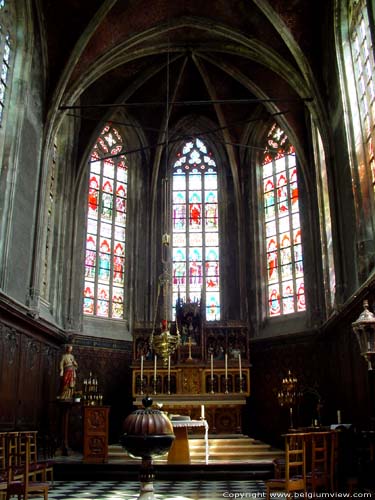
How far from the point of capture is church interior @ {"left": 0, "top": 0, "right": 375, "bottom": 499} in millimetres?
15336

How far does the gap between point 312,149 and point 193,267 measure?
22.1 ft

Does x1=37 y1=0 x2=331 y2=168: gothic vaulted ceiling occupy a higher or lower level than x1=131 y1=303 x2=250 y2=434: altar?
higher

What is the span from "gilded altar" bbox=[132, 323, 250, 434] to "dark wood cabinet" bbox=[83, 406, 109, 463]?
2.71m

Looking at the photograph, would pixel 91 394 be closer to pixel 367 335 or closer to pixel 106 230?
pixel 106 230

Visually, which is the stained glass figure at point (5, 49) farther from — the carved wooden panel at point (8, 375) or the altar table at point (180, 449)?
the altar table at point (180, 449)

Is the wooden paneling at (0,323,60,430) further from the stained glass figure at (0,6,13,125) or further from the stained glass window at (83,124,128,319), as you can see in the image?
the stained glass figure at (0,6,13,125)

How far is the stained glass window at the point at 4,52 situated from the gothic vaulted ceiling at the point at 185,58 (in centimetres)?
182

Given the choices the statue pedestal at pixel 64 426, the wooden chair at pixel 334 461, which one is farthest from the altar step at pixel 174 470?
the wooden chair at pixel 334 461

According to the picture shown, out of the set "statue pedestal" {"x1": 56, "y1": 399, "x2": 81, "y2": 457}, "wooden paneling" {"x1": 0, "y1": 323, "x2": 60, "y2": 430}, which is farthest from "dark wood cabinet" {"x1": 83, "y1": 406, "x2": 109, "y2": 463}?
"statue pedestal" {"x1": 56, "y1": 399, "x2": 81, "y2": 457}

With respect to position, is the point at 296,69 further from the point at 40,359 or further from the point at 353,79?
the point at 40,359

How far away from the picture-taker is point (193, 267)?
23.5 metres

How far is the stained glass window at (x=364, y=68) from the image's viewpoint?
538 inches

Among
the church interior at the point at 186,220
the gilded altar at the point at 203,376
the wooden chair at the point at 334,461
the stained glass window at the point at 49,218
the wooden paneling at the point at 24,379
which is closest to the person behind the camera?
the wooden chair at the point at 334,461

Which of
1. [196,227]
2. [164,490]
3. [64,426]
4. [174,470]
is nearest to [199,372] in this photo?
[64,426]
